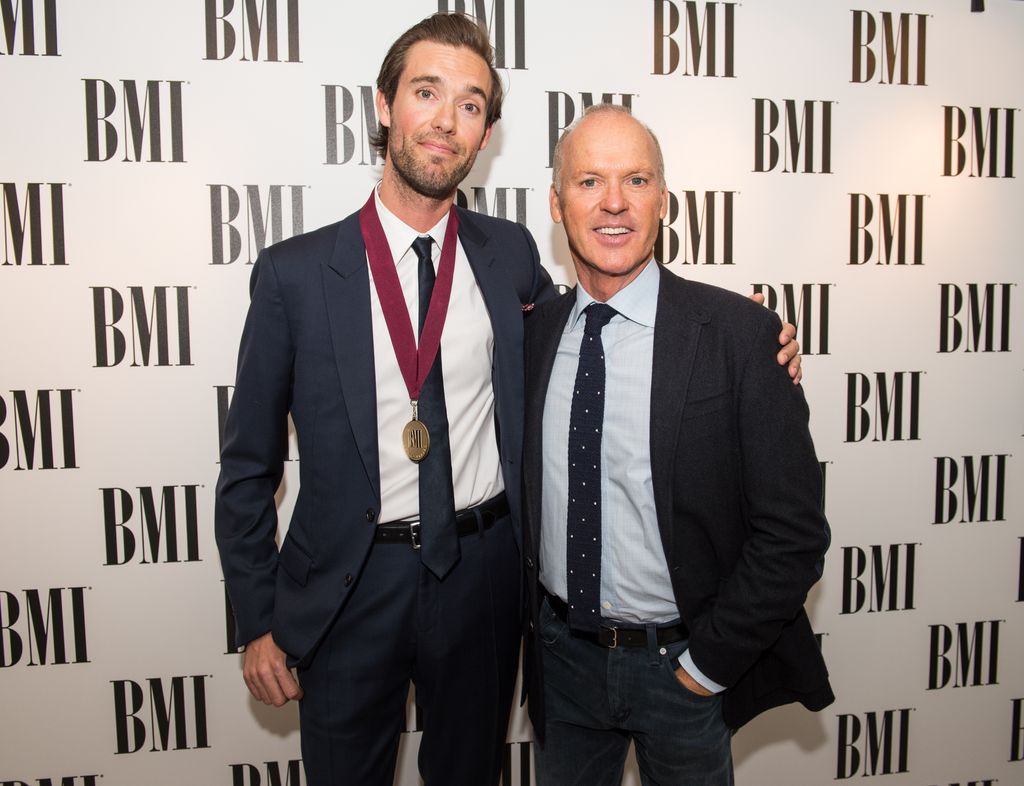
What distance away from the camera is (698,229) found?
2.47 m

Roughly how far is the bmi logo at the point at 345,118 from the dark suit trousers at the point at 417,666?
131 centimetres

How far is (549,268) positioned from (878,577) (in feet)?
5.45

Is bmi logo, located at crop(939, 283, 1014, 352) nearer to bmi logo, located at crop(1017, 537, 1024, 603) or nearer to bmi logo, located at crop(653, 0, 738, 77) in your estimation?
bmi logo, located at crop(1017, 537, 1024, 603)

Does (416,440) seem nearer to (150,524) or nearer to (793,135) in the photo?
(150,524)

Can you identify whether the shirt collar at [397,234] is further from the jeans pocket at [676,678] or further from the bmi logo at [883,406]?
the bmi logo at [883,406]

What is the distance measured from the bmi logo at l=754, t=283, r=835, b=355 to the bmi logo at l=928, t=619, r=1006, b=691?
1181mm

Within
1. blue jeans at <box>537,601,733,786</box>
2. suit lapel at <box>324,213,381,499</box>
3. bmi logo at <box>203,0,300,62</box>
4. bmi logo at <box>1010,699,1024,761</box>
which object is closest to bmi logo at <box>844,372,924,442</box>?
A: bmi logo at <box>1010,699,1024,761</box>

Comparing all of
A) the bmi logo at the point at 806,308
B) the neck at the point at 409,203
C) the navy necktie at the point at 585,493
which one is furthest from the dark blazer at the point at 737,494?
the bmi logo at the point at 806,308

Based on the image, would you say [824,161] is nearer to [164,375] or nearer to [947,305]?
[947,305]

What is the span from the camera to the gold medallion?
158 centimetres

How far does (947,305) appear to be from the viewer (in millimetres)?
2609

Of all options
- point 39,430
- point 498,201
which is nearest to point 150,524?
point 39,430

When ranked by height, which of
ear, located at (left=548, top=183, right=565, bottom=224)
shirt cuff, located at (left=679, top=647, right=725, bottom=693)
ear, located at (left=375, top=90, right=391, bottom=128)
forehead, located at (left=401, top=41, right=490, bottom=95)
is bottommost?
shirt cuff, located at (left=679, top=647, right=725, bottom=693)

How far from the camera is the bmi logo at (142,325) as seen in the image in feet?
7.30
